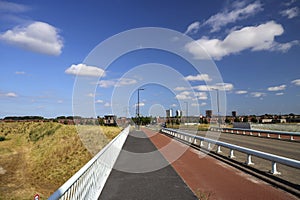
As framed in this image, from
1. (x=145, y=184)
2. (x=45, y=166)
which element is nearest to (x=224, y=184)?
(x=145, y=184)

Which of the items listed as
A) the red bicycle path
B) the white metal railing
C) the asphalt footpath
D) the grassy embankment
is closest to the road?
the red bicycle path

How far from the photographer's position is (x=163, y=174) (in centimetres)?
916

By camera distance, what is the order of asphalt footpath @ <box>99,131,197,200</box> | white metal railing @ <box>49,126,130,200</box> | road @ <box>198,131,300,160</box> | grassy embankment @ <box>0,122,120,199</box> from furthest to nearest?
grassy embankment @ <box>0,122,120,199</box> → road @ <box>198,131,300,160</box> → asphalt footpath @ <box>99,131,197,200</box> → white metal railing @ <box>49,126,130,200</box>

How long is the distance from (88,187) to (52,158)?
2009 centimetres

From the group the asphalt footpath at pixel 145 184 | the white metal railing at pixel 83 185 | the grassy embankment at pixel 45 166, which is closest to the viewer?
the white metal railing at pixel 83 185

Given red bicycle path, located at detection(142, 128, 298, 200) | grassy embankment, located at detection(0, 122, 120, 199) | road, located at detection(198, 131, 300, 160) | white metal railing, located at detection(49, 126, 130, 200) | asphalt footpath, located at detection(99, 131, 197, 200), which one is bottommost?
grassy embankment, located at detection(0, 122, 120, 199)

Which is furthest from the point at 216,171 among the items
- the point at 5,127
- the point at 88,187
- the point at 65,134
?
the point at 5,127

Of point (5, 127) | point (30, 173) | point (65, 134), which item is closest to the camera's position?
point (30, 173)

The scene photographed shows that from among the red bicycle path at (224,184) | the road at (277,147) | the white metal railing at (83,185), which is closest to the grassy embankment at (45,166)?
the white metal railing at (83,185)

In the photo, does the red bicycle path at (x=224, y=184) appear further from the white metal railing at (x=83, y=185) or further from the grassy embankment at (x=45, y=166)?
the grassy embankment at (x=45, y=166)

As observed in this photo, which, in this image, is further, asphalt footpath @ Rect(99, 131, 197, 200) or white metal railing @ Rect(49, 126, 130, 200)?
asphalt footpath @ Rect(99, 131, 197, 200)

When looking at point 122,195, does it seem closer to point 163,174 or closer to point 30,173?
point 163,174

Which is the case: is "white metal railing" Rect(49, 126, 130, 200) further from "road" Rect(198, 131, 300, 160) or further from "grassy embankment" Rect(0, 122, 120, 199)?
"road" Rect(198, 131, 300, 160)

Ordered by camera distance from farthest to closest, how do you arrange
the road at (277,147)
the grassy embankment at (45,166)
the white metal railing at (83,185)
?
1. the grassy embankment at (45,166)
2. the road at (277,147)
3. the white metal railing at (83,185)
